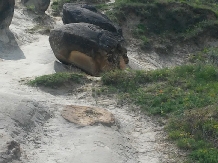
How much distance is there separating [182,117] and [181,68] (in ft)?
10.1

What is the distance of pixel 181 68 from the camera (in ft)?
37.6

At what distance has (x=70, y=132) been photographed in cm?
784

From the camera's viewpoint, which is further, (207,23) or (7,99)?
(207,23)

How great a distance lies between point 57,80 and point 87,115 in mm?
2180

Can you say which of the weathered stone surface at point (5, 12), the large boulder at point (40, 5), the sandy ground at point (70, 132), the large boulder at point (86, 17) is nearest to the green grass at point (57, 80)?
the sandy ground at point (70, 132)

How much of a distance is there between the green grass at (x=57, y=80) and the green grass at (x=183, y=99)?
67 centimetres

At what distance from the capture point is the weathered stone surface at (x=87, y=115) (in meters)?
8.27

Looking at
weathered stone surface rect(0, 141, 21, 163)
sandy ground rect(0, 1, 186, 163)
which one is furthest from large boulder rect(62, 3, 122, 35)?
weathered stone surface rect(0, 141, 21, 163)

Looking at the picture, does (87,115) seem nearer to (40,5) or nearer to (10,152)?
(10,152)

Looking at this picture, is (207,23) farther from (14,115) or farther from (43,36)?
(14,115)

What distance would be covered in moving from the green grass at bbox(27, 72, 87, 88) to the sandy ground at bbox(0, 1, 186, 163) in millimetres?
226

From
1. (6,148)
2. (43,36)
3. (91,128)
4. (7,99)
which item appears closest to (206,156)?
(91,128)

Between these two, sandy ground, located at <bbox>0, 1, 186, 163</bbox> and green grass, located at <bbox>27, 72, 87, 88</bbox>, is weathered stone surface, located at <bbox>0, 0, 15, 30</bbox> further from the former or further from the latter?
green grass, located at <bbox>27, 72, 87, 88</bbox>

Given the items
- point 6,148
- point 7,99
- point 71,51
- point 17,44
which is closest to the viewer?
point 6,148
